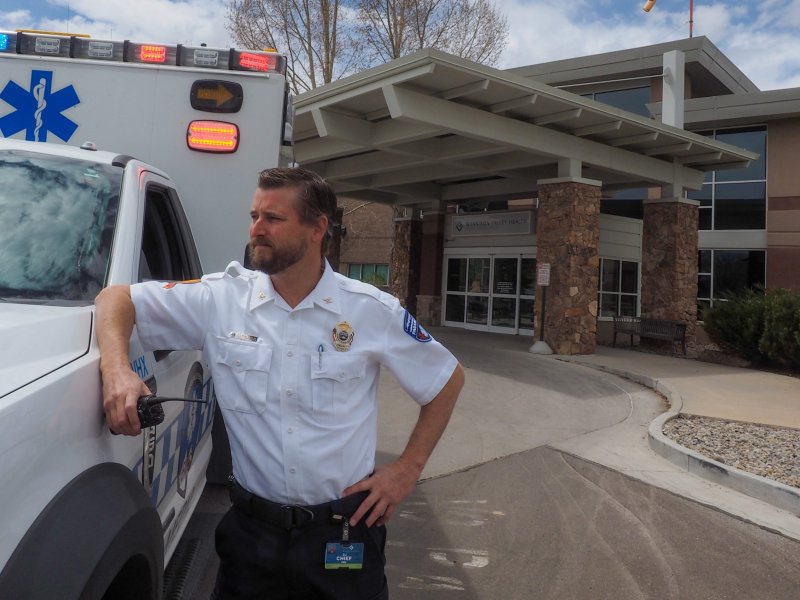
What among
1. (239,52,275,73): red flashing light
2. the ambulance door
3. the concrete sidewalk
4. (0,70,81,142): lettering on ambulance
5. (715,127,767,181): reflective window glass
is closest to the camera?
the ambulance door

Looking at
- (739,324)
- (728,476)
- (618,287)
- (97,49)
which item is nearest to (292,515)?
(97,49)

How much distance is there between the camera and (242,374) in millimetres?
1895

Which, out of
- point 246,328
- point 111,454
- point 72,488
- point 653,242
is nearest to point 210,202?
point 246,328

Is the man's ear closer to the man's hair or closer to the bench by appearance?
the man's hair

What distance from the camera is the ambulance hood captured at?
138cm

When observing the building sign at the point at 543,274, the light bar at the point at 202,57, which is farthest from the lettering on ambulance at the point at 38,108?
the building sign at the point at 543,274

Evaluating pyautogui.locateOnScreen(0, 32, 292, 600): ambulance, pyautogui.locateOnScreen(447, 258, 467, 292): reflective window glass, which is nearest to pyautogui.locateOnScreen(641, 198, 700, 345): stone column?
pyautogui.locateOnScreen(447, 258, 467, 292): reflective window glass

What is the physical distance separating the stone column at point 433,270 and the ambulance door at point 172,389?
17.3 meters

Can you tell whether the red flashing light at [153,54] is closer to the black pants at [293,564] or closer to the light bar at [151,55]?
the light bar at [151,55]

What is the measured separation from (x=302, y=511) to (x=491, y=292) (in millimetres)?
17613

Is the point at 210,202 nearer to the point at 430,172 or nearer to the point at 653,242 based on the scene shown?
the point at 430,172

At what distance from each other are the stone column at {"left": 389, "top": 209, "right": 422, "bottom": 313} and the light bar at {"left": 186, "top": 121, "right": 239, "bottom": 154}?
56.4 ft

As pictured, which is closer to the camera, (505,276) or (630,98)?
(505,276)

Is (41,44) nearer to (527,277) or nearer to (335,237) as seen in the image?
(335,237)
